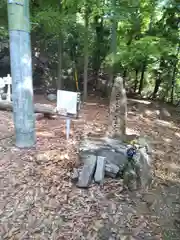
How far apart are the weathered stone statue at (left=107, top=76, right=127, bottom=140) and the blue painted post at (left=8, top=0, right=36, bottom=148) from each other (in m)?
1.29

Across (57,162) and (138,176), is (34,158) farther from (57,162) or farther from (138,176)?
(138,176)

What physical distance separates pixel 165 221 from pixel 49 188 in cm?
135

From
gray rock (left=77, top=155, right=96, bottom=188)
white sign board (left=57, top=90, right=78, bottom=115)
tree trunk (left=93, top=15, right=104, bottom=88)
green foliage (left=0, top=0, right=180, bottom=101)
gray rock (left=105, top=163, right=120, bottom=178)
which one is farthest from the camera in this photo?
tree trunk (left=93, top=15, right=104, bottom=88)

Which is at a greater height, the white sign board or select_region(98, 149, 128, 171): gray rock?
the white sign board

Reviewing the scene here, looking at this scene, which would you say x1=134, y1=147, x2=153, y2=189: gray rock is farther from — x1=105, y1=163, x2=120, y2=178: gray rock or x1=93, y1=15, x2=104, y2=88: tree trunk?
x1=93, y1=15, x2=104, y2=88: tree trunk

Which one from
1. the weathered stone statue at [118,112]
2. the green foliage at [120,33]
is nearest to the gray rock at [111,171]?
the weathered stone statue at [118,112]

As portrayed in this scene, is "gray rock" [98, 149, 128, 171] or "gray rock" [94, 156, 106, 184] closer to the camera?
"gray rock" [94, 156, 106, 184]

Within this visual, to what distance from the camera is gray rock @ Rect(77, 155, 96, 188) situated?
2.93m

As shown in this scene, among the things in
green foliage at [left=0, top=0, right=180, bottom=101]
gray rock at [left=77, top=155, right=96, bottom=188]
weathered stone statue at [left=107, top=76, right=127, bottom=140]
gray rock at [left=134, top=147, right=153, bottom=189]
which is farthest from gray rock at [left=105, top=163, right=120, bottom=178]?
green foliage at [left=0, top=0, right=180, bottom=101]

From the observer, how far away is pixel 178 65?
9766 mm

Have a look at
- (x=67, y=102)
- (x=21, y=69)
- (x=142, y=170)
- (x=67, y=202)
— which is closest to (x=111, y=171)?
(x=142, y=170)

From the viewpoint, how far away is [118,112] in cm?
417

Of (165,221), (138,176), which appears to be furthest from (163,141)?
(165,221)

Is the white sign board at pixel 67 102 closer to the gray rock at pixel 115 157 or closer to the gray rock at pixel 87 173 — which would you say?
the gray rock at pixel 115 157
